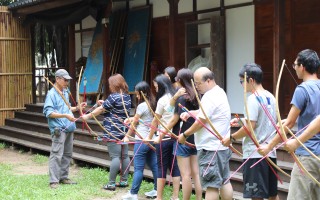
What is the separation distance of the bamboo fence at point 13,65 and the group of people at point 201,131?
6.31 metres

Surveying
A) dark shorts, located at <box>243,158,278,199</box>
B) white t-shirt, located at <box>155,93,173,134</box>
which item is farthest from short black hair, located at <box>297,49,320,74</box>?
white t-shirt, located at <box>155,93,173,134</box>

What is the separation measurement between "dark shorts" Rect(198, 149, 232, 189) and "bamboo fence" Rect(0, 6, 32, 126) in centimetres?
949

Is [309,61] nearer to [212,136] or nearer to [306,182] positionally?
[306,182]

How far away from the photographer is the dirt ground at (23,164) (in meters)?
9.37

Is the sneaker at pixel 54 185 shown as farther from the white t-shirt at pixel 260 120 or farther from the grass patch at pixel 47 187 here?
the white t-shirt at pixel 260 120

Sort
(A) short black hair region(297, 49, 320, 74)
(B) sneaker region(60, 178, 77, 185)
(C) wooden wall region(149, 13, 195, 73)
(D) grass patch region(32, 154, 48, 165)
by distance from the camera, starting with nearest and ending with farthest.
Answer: (A) short black hair region(297, 49, 320, 74) < (B) sneaker region(60, 178, 77, 185) < (D) grass patch region(32, 154, 48, 165) < (C) wooden wall region(149, 13, 195, 73)

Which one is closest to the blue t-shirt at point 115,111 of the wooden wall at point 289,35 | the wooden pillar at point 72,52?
the wooden wall at point 289,35

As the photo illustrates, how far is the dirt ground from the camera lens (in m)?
9.37

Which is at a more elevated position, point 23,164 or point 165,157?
point 165,157

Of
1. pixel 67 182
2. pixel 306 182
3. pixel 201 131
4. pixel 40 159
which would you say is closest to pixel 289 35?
pixel 201 131

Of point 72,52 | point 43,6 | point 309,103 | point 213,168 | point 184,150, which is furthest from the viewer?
point 43,6

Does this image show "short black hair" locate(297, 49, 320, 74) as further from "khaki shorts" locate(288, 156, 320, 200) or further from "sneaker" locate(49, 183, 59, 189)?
"sneaker" locate(49, 183, 59, 189)

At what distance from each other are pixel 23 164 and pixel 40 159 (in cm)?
49

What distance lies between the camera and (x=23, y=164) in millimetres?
10328
